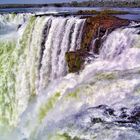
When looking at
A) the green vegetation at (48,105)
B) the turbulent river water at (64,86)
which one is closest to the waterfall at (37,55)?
the turbulent river water at (64,86)

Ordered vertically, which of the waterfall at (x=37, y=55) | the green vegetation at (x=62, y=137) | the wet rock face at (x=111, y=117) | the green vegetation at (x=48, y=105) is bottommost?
the green vegetation at (x=62, y=137)

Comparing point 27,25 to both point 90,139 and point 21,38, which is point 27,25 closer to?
point 21,38

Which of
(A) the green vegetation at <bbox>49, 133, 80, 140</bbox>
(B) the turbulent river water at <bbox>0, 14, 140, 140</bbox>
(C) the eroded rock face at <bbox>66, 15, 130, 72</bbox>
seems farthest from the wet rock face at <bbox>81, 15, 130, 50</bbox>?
(A) the green vegetation at <bbox>49, 133, 80, 140</bbox>

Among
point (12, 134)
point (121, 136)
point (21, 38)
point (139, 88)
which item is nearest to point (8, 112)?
point (12, 134)

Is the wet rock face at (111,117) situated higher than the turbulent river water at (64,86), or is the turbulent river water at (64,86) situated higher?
the turbulent river water at (64,86)

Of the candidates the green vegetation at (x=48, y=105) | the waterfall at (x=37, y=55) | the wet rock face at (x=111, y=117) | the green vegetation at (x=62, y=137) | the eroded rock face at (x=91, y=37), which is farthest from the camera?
the waterfall at (x=37, y=55)

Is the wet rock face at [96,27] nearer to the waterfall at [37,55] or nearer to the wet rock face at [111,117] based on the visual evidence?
the waterfall at [37,55]

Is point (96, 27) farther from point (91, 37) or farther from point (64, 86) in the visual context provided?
point (64, 86)
